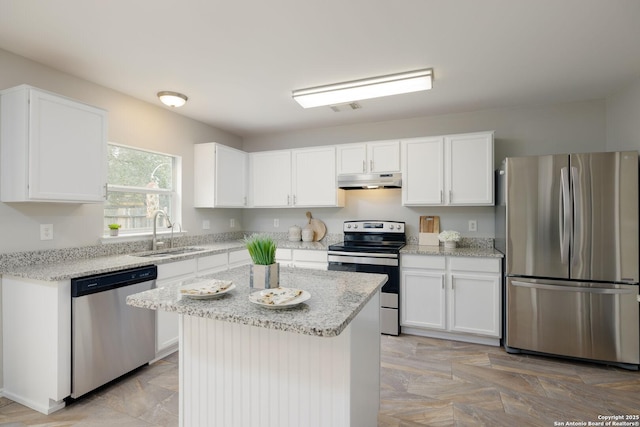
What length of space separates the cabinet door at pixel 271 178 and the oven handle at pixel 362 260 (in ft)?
3.46

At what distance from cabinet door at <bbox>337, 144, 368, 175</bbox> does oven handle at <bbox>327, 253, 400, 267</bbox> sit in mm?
1038

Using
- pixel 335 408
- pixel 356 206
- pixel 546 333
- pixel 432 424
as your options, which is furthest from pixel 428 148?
pixel 335 408

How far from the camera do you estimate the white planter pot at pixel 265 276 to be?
5.39 feet

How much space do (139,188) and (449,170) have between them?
130 inches

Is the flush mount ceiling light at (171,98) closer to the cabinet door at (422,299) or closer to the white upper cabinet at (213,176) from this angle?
the white upper cabinet at (213,176)

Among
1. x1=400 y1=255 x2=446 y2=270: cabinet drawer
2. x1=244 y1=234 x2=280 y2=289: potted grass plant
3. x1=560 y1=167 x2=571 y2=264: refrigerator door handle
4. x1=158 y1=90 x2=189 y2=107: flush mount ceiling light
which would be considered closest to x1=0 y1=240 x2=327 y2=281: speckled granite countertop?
x1=244 y1=234 x2=280 y2=289: potted grass plant

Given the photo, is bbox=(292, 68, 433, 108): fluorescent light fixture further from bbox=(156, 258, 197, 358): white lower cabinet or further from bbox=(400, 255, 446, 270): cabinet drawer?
bbox=(156, 258, 197, 358): white lower cabinet

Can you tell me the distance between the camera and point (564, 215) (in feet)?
8.90

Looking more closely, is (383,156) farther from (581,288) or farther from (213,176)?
(581,288)

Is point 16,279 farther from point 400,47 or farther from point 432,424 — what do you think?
point 400,47

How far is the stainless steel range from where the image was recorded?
11.2ft

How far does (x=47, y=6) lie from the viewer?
1.79 metres

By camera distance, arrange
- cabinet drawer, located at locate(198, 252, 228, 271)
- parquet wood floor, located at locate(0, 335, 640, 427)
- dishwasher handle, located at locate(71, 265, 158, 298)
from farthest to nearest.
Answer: cabinet drawer, located at locate(198, 252, 228, 271) < dishwasher handle, located at locate(71, 265, 158, 298) < parquet wood floor, located at locate(0, 335, 640, 427)

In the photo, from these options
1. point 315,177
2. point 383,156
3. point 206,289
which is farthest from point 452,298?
point 206,289
